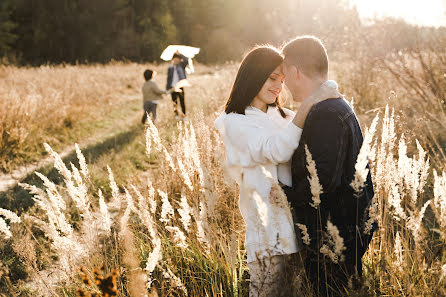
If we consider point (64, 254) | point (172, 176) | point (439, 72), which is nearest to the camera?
point (64, 254)

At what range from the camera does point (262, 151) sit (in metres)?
2.04

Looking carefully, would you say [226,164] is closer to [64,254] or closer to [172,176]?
[64,254]

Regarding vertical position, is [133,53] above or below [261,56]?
above

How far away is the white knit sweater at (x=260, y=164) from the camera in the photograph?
6.54 ft

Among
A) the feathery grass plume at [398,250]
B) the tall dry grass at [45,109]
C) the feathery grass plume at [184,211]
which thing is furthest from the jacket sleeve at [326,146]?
the tall dry grass at [45,109]

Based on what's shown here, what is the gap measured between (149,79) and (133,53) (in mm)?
38674

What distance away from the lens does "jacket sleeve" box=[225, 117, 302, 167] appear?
77.5 inches

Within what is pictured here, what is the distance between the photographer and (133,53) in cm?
4566

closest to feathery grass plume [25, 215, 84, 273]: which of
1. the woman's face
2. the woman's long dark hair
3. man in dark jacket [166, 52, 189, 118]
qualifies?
the woman's long dark hair

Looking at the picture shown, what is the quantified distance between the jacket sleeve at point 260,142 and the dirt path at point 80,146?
4996 mm

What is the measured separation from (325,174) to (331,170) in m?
0.04

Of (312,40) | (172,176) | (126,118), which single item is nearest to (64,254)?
(312,40)

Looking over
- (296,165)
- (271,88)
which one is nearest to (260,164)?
(296,165)

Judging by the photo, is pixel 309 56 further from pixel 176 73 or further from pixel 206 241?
pixel 176 73
